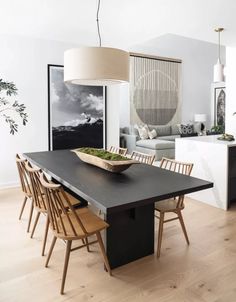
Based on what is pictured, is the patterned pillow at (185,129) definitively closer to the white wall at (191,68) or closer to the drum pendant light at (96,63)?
the white wall at (191,68)

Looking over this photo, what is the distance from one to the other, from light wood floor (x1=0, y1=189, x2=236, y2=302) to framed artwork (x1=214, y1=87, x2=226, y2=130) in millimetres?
8066

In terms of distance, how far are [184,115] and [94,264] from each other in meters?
8.23

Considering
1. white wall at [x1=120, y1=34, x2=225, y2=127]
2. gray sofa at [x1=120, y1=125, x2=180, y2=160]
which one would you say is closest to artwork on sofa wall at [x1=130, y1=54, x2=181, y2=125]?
white wall at [x1=120, y1=34, x2=225, y2=127]

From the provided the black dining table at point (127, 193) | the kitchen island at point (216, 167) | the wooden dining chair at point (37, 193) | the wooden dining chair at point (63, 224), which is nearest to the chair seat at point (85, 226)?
the wooden dining chair at point (63, 224)

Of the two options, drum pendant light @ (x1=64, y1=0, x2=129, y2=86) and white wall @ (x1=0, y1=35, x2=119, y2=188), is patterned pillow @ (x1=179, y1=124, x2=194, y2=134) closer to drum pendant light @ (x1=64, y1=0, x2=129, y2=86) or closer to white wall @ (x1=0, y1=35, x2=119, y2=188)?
white wall @ (x1=0, y1=35, x2=119, y2=188)

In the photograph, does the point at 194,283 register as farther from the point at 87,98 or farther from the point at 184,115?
the point at 184,115

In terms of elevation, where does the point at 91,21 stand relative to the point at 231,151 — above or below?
above

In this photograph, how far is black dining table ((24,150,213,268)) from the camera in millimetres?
1945

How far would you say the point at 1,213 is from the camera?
147 inches

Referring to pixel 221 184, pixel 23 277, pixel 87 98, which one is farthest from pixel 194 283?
pixel 87 98

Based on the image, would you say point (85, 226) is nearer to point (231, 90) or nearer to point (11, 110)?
point (11, 110)

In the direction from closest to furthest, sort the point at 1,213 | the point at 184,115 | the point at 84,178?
the point at 84,178, the point at 1,213, the point at 184,115

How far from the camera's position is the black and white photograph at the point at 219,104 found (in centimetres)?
1052

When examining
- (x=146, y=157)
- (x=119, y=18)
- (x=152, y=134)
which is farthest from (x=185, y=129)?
(x=146, y=157)
